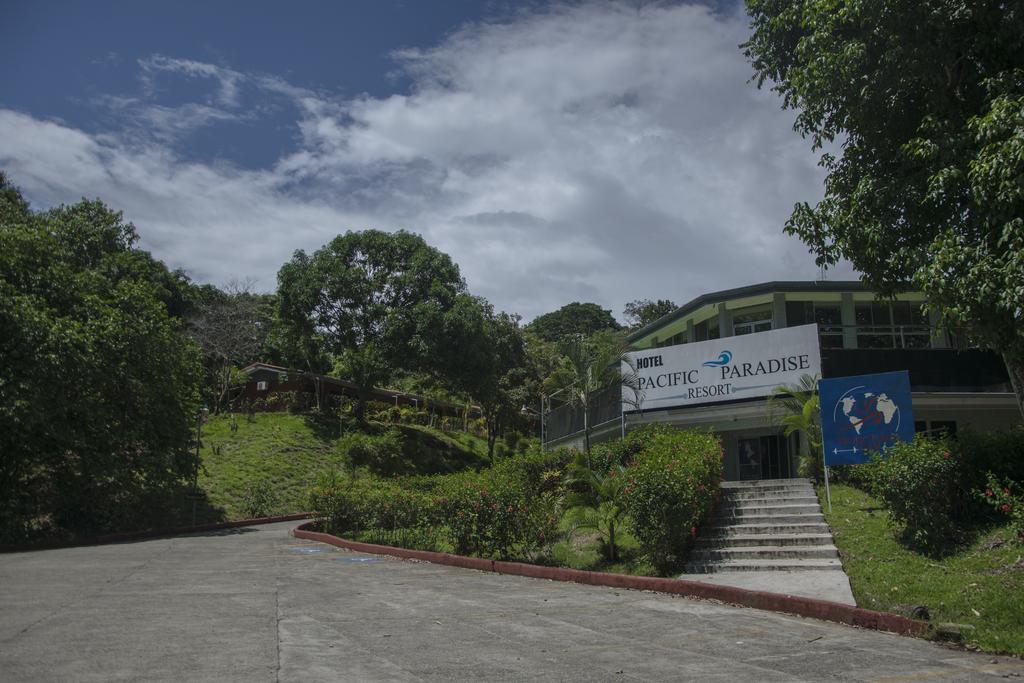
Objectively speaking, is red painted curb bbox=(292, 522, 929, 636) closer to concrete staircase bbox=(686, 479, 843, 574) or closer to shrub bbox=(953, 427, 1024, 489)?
concrete staircase bbox=(686, 479, 843, 574)

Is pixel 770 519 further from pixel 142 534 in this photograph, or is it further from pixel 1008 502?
pixel 142 534

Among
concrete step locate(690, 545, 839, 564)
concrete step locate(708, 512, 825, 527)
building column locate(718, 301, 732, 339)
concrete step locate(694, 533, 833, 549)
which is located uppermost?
building column locate(718, 301, 732, 339)

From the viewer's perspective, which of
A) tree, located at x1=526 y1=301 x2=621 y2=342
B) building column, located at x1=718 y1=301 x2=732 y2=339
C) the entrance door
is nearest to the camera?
the entrance door

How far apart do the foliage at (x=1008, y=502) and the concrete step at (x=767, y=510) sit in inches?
146

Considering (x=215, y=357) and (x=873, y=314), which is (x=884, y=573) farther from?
(x=215, y=357)

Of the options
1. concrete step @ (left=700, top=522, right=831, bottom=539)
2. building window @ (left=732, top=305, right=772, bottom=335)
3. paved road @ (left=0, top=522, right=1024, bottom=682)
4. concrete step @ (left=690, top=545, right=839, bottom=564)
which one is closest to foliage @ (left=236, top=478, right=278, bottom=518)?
paved road @ (left=0, top=522, right=1024, bottom=682)

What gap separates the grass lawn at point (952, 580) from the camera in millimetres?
7438

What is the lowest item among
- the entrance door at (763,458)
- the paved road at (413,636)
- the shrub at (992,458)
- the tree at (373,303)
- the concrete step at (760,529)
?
the paved road at (413,636)

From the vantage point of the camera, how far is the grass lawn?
7.44 m

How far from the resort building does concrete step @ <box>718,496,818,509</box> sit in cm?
605

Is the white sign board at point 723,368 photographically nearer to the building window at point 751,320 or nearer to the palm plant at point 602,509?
the building window at point 751,320

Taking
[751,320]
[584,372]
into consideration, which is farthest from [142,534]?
[751,320]

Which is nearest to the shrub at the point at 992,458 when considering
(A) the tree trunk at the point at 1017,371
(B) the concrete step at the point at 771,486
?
(A) the tree trunk at the point at 1017,371

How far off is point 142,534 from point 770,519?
18.6m
